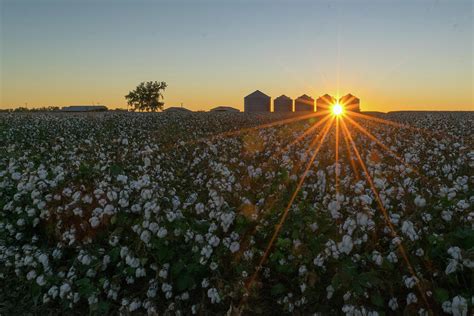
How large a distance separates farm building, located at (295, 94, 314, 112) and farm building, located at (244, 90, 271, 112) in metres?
6.79

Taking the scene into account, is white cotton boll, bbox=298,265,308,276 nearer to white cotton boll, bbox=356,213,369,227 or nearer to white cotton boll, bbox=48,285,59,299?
white cotton boll, bbox=356,213,369,227

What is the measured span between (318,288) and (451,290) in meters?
1.44

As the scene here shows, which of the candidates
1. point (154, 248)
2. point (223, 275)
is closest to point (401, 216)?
point (223, 275)

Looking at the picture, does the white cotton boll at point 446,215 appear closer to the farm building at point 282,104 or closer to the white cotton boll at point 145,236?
the white cotton boll at point 145,236

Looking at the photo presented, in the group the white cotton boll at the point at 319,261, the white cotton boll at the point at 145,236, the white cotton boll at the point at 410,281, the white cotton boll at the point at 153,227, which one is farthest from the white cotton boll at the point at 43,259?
the white cotton boll at the point at 410,281

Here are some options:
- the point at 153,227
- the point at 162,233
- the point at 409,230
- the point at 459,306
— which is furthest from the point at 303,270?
the point at 153,227

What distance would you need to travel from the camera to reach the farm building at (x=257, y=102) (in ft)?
317

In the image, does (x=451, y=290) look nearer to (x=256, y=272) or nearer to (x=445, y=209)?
(x=445, y=209)

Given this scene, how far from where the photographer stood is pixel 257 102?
97.0 m

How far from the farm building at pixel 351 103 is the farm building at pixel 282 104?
1235 centimetres

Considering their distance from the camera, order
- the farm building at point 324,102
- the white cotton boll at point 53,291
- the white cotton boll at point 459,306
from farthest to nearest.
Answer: the farm building at point 324,102, the white cotton boll at point 53,291, the white cotton boll at point 459,306

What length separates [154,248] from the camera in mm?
5402

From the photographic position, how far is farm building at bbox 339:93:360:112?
89938mm

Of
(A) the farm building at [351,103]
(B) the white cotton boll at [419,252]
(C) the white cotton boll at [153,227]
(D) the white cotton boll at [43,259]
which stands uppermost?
(A) the farm building at [351,103]
